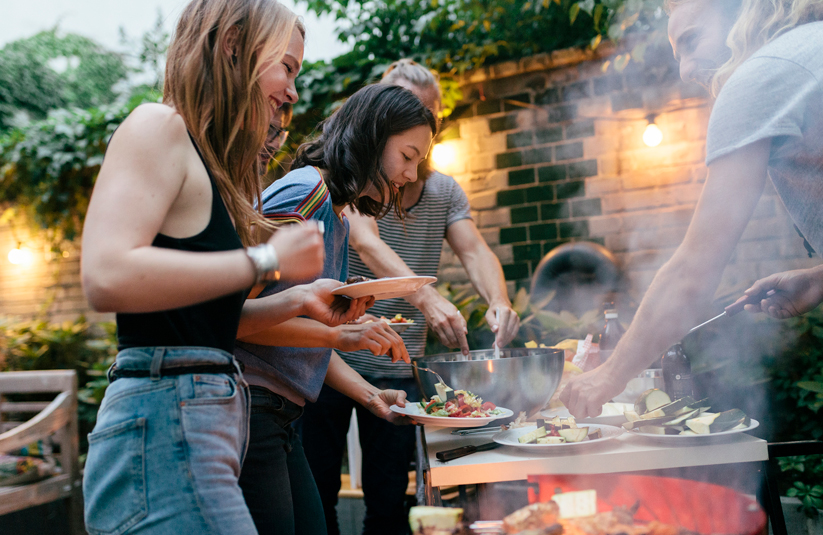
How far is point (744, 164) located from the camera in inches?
42.0

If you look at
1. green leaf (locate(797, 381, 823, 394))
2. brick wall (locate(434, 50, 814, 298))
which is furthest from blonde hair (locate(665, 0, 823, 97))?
brick wall (locate(434, 50, 814, 298))

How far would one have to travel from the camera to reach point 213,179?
929 mm

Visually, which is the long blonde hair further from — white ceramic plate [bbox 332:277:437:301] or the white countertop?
the white countertop

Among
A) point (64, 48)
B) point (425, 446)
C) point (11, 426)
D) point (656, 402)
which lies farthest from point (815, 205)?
point (64, 48)

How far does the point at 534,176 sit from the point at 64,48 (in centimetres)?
1037

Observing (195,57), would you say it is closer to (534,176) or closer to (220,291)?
(220,291)

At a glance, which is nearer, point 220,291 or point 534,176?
point 220,291

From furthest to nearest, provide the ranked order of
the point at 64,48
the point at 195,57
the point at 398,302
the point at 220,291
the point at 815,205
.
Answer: the point at 64,48
the point at 398,302
the point at 815,205
the point at 195,57
the point at 220,291

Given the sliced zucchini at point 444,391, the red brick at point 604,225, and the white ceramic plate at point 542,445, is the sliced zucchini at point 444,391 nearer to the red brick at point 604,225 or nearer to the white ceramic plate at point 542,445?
the white ceramic plate at point 542,445

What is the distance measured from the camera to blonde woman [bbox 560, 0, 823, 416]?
107 centimetres

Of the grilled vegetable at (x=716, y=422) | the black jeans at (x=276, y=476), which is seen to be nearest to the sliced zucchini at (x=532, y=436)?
the grilled vegetable at (x=716, y=422)

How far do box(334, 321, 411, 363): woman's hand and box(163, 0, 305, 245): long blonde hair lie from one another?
18.8 inches

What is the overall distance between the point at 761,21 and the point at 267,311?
4.29ft

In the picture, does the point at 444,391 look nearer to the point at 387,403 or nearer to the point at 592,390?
the point at 387,403
